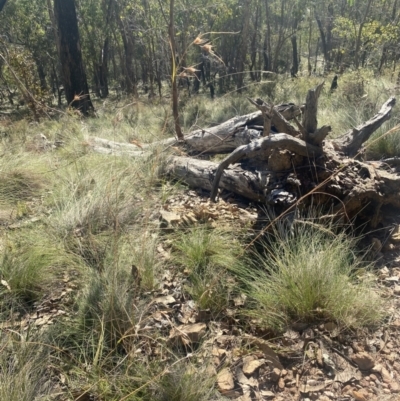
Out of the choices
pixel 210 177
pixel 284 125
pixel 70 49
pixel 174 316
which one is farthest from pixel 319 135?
pixel 70 49

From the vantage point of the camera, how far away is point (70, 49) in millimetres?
9516

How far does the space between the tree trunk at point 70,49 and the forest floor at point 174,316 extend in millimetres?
7140

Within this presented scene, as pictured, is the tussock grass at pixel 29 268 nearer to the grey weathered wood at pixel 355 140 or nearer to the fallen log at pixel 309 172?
the fallen log at pixel 309 172

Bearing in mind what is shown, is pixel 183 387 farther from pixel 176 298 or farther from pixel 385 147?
pixel 385 147

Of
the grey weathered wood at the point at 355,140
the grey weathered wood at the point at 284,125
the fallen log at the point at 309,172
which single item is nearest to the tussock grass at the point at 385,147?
the fallen log at the point at 309,172

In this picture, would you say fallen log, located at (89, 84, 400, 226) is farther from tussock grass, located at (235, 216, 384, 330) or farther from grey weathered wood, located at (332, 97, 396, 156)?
tussock grass, located at (235, 216, 384, 330)

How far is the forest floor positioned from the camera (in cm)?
174

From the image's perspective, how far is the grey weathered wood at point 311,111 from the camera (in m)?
3.15

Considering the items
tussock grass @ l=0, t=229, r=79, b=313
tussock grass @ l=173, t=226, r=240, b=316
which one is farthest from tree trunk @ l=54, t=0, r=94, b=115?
tussock grass @ l=173, t=226, r=240, b=316

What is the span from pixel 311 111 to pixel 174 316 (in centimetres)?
220

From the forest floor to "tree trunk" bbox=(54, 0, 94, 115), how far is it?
7140mm

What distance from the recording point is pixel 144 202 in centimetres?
345

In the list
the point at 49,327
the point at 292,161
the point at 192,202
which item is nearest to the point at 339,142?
the point at 292,161

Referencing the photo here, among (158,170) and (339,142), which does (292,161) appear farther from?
(158,170)
